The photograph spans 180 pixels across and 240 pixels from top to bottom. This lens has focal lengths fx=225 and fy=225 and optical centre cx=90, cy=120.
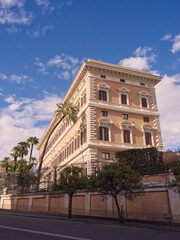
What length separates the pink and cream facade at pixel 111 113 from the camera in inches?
1209

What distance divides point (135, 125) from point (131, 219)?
18.2 metres

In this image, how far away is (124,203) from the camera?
18.2m

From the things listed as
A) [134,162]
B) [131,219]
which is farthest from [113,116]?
[131,219]

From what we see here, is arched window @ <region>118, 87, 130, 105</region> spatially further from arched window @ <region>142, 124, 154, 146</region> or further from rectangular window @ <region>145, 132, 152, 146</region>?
rectangular window @ <region>145, 132, 152, 146</region>

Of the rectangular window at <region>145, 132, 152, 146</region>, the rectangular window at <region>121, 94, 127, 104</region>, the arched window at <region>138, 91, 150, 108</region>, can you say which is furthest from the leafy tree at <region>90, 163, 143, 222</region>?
the arched window at <region>138, 91, 150, 108</region>

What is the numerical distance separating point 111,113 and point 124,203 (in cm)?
1676

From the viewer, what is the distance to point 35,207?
25750 mm

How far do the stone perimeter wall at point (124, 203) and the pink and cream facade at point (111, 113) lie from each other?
17.5 ft

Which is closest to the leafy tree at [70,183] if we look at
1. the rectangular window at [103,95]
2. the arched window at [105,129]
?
the arched window at [105,129]

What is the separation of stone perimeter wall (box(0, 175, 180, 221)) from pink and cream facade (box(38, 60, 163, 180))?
17.5 ft

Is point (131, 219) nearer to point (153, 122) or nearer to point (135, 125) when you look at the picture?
point (135, 125)

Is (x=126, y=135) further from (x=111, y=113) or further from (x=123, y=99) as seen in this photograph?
(x=123, y=99)

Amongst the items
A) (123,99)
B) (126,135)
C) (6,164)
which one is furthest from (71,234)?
(6,164)

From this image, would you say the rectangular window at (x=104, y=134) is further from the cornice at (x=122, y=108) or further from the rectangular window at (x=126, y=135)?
the cornice at (x=122, y=108)
